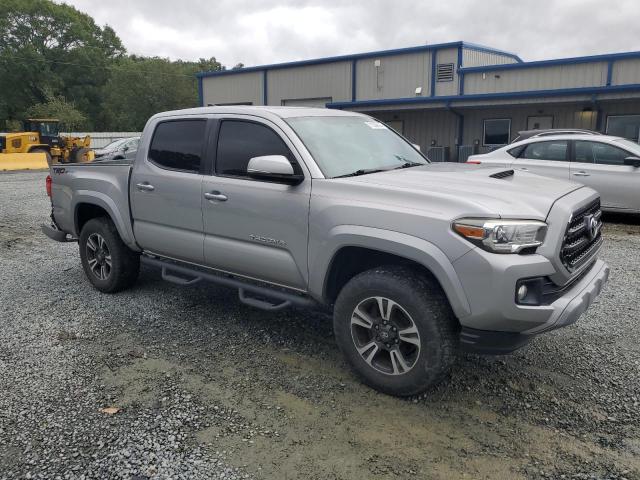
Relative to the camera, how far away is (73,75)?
64.6 m

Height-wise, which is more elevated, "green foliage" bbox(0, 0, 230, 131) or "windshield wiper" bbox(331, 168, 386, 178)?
"green foliage" bbox(0, 0, 230, 131)

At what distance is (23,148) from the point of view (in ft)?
97.1

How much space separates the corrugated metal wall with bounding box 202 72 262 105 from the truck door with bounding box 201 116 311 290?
2617 centimetres

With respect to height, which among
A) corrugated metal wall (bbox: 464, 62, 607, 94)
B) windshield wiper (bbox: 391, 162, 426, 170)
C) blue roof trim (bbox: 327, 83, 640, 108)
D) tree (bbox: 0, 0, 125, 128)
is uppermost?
tree (bbox: 0, 0, 125, 128)

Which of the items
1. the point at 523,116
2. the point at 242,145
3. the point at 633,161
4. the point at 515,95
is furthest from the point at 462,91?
the point at 242,145

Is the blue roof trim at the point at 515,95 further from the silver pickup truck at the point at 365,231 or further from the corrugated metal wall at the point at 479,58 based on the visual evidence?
the silver pickup truck at the point at 365,231

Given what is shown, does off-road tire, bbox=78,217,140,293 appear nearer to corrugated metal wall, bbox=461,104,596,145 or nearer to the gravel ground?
the gravel ground

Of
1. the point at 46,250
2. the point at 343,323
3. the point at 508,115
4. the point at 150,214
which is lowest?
the point at 46,250

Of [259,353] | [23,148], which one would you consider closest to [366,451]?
[259,353]

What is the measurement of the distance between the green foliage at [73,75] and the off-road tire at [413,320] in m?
61.9

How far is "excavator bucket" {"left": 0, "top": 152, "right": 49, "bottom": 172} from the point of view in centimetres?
2469

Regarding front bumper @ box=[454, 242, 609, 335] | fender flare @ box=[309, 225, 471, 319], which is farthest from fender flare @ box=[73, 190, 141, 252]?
front bumper @ box=[454, 242, 609, 335]

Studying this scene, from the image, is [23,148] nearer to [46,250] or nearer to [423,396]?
[46,250]

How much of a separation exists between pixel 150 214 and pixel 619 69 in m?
19.2
